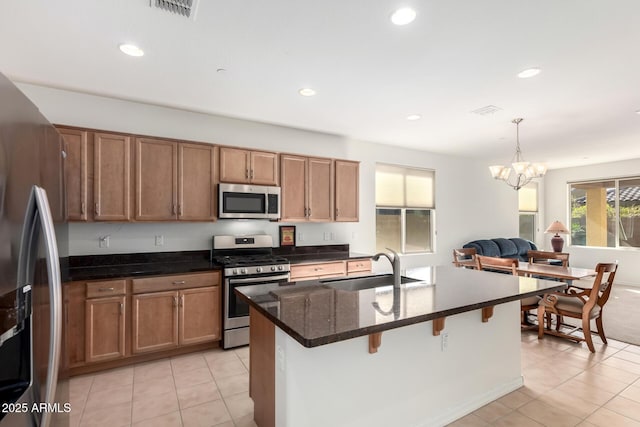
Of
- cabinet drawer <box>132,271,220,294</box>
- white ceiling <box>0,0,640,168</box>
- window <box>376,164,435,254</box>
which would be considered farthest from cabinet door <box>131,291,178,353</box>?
window <box>376,164,435,254</box>

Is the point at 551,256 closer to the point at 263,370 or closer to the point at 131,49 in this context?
the point at 263,370

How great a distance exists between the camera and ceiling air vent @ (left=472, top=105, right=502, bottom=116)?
376 centimetres

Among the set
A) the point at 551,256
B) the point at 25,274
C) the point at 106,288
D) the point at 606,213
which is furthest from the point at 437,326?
the point at 606,213

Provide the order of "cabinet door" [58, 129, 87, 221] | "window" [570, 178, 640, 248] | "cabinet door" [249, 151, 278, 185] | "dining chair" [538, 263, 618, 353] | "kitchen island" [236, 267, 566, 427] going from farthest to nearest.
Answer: "window" [570, 178, 640, 248] < "cabinet door" [249, 151, 278, 185] < "dining chair" [538, 263, 618, 353] < "cabinet door" [58, 129, 87, 221] < "kitchen island" [236, 267, 566, 427]

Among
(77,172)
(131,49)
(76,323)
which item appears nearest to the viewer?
(131,49)

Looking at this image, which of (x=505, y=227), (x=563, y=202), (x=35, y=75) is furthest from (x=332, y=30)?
(x=563, y=202)

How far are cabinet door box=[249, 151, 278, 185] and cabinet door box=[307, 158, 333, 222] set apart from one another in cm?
52

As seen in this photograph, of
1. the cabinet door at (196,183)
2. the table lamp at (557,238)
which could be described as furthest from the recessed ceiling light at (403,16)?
the table lamp at (557,238)

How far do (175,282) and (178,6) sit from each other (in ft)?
8.00

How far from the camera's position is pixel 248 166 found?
13.0ft

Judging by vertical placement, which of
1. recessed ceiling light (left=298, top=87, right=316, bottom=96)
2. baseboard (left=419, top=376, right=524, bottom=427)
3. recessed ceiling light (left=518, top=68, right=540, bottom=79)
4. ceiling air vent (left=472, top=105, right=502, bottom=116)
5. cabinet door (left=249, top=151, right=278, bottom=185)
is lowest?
baseboard (left=419, top=376, right=524, bottom=427)

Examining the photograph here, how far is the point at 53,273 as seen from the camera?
1110mm

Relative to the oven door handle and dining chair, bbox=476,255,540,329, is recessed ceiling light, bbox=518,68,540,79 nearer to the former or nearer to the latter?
dining chair, bbox=476,255,540,329

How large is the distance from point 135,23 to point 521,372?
13.8 feet
